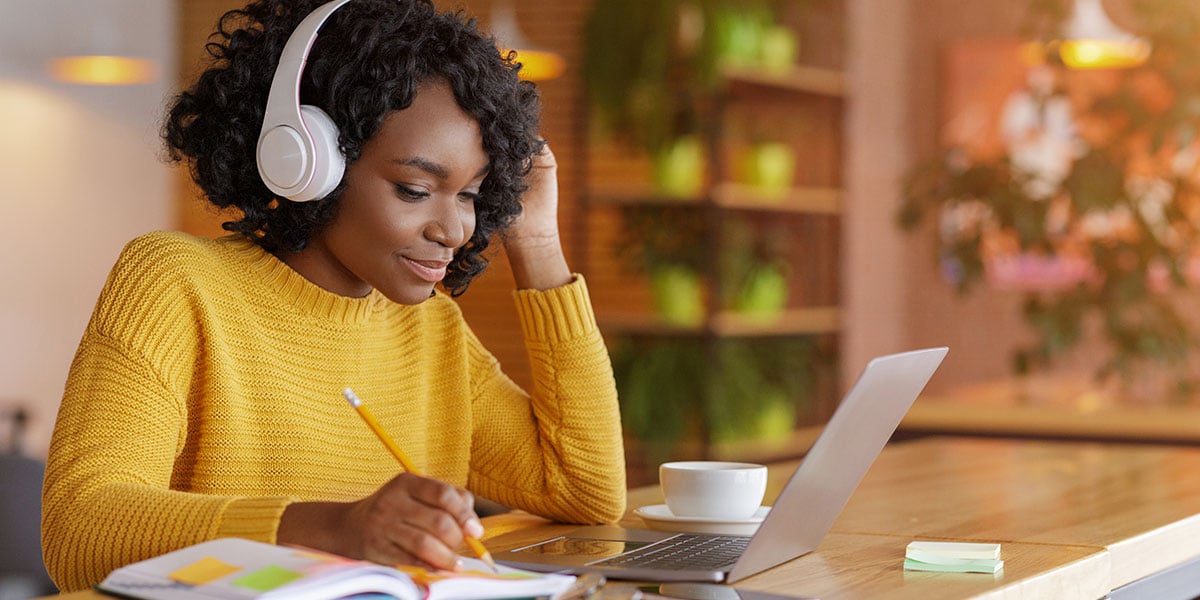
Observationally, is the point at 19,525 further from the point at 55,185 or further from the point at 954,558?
the point at 55,185

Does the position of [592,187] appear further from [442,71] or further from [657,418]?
[442,71]

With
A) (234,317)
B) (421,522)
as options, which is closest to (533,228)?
(234,317)

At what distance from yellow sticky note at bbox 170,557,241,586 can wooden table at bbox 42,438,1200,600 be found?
101 mm

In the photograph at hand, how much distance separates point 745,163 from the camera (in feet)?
16.8

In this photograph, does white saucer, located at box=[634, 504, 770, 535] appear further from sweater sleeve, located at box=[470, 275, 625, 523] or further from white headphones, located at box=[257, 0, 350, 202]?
white headphones, located at box=[257, 0, 350, 202]

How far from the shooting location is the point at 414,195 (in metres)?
1.56

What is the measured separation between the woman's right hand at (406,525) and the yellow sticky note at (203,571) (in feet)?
0.38

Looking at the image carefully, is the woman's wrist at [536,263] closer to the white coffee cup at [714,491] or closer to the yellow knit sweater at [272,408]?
the yellow knit sweater at [272,408]

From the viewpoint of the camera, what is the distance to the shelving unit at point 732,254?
4.97 meters

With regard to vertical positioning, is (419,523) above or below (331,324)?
below

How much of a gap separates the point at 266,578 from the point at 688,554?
0.48 meters

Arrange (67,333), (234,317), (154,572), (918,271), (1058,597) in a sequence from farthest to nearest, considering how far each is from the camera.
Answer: (918,271) < (67,333) < (234,317) < (1058,597) < (154,572)

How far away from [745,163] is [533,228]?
132 inches

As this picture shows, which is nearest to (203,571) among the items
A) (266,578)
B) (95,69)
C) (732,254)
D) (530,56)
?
(266,578)
